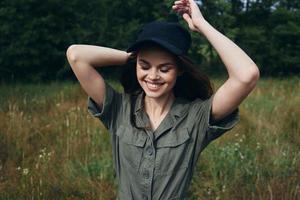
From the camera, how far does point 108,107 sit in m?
1.93

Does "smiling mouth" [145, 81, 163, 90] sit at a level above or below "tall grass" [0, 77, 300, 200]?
above

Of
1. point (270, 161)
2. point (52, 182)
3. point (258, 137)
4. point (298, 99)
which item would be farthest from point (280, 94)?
point (52, 182)

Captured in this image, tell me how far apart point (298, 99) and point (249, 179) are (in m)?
3.47

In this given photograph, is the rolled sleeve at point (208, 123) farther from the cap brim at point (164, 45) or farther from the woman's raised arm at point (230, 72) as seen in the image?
the cap brim at point (164, 45)

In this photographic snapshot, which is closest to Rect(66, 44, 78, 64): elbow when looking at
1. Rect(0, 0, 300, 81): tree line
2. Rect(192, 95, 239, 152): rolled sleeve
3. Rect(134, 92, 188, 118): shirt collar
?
Rect(134, 92, 188, 118): shirt collar

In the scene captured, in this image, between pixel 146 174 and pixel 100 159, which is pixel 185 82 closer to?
pixel 146 174

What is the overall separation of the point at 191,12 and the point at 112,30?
15.2 meters

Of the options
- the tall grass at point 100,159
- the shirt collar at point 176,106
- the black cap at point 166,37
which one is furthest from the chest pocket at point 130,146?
the tall grass at point 100,159

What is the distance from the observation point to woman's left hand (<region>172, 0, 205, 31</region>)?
182cm

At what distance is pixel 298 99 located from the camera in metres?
6.59

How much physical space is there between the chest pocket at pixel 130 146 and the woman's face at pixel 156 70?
182 mm

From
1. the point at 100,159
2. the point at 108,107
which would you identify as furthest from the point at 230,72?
the point at 100,159

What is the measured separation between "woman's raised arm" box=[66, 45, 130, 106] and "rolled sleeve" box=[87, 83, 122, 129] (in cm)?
3

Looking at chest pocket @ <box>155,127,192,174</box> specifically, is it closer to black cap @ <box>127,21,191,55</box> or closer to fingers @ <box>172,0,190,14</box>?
black cap @ <box>127,21,191,55</box>
